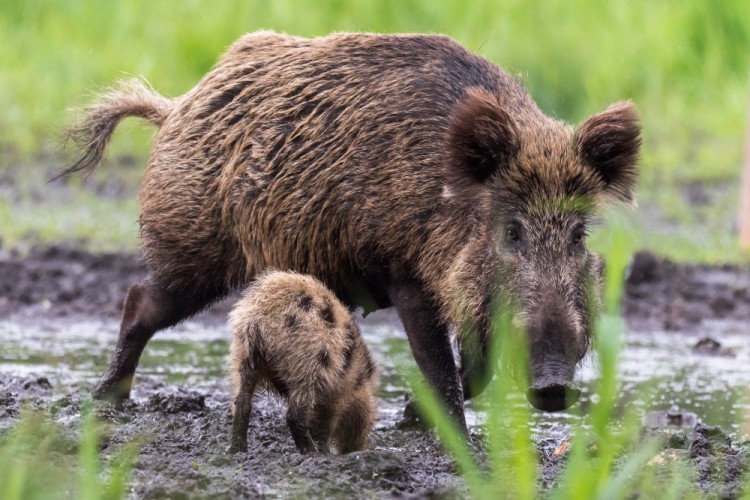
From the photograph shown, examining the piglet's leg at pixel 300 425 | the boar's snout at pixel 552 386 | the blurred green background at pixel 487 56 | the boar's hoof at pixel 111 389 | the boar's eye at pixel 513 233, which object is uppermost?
the blurred green background at pixel 487 56

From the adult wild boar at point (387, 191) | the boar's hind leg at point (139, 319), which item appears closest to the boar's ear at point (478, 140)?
the adult wild boar at point (387, 191)

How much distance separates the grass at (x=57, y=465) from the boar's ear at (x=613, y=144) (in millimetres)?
2147

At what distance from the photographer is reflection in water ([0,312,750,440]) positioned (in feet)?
22.0

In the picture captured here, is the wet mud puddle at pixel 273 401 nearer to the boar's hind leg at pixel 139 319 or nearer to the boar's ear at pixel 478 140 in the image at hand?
the boar's hind leg at pixel 139 319

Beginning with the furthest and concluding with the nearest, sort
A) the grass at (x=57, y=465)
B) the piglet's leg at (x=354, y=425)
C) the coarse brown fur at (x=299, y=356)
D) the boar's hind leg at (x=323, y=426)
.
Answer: the piglet's leg at (x=354, y=425) → the boar's hind leg at (x=323, y=426) → the coarse brown fur at (x=299, y=356) → the grass at (x=57, y=465)

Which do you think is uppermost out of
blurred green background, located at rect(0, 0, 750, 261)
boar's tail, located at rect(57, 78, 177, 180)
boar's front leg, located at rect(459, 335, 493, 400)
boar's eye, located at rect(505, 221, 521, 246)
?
blurred green background, located at rect(0, 0, 750, 261)

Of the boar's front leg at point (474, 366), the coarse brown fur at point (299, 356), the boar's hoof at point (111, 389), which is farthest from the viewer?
the boar's hoof at point (111, 389)

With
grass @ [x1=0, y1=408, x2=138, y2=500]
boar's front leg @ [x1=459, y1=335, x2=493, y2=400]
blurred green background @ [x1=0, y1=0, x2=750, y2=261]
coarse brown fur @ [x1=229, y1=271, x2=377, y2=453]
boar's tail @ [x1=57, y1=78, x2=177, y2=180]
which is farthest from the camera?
blurred green background @ [x1=0, y1=0, x2=750, y2=261]

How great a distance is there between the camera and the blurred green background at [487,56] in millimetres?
12750

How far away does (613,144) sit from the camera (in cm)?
555

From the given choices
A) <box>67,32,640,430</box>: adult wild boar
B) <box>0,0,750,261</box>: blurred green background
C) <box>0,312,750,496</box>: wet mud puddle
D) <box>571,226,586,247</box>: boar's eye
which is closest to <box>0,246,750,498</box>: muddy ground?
<box>0,312,750,496</box>: wet mud puddle

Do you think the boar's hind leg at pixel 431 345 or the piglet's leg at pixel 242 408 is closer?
the piglet's leg at pixel 242 408

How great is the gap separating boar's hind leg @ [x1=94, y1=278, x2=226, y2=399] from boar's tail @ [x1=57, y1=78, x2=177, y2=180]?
0.79m

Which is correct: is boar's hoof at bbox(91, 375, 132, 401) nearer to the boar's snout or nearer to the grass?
the grass
